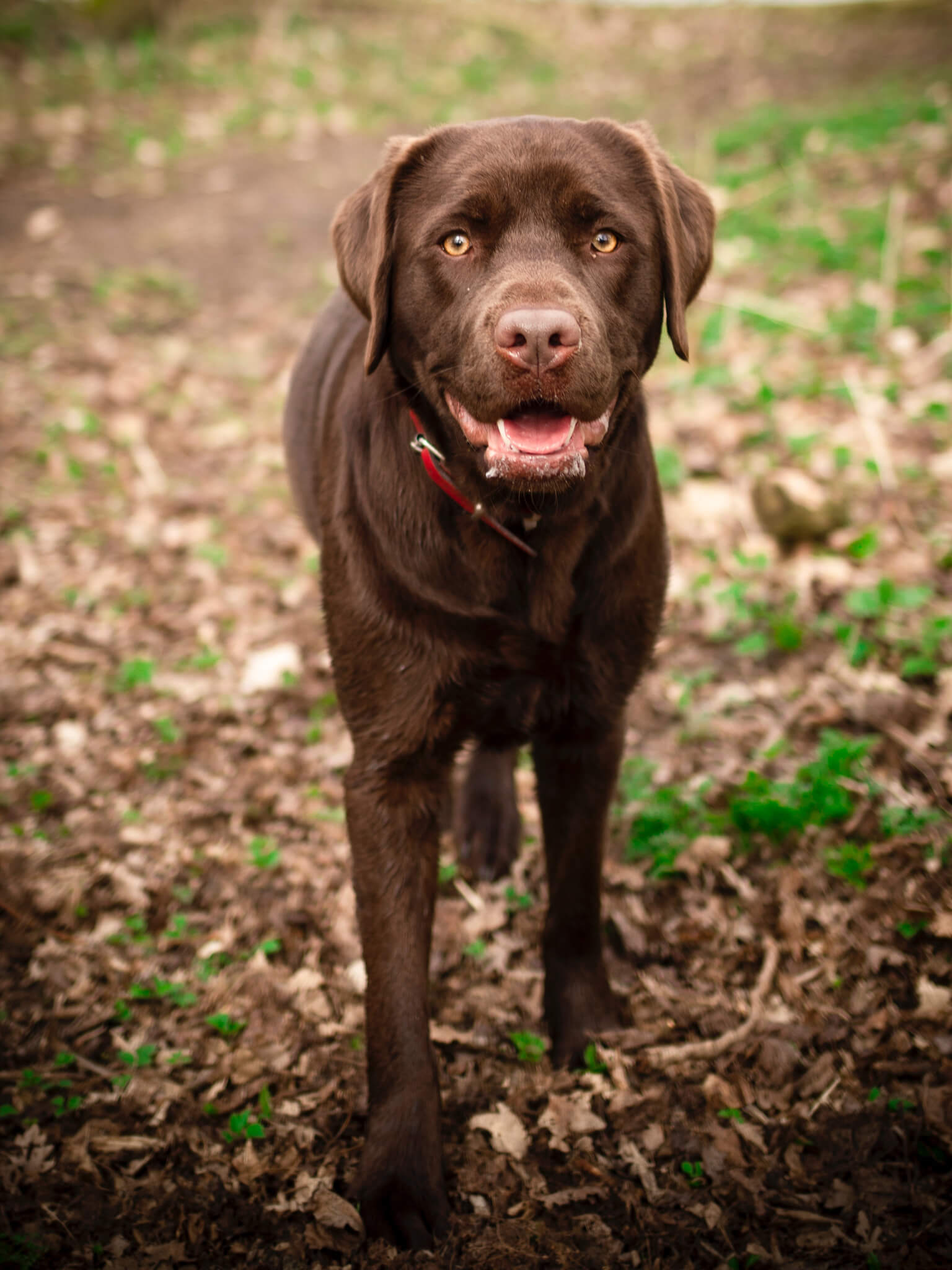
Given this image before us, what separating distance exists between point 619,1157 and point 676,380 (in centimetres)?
425

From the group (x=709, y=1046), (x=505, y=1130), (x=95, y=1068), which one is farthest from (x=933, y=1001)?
(x=95, y=1068)

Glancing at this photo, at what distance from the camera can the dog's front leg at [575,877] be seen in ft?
8.51

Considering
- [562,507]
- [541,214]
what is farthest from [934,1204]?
[541,214]

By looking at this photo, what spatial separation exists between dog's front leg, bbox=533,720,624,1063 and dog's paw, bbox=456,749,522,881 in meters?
0.54

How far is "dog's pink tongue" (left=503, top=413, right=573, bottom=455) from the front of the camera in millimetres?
2062

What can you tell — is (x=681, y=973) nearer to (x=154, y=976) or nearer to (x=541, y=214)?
(x=154, y=976)

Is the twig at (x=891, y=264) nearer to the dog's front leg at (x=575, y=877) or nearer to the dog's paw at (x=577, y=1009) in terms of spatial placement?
the dog's front leg at (x=575, y=877)

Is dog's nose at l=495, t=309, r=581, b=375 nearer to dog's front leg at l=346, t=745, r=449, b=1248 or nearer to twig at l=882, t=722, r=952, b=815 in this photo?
dog's front leg at l=346, t=745, r=449, b=1248

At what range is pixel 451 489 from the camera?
2260 millimetres

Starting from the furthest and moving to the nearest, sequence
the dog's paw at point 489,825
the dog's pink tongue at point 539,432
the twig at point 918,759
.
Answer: the dog's paw at point 489,825 → the twig at point 918,759 → the dog's pink tongue at point 539,432

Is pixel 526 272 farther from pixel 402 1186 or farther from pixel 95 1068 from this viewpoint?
pixel 95 1068

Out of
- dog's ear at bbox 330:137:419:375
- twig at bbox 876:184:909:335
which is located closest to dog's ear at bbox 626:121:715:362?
dog's ear at bbox 330:137:419:375

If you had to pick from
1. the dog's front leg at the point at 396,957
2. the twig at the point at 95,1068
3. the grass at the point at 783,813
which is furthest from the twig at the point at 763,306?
the twig at the point at 95,1068

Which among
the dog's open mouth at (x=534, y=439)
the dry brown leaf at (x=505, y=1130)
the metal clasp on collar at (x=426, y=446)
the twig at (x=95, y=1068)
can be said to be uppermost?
the dog's open mouth at (x=534, y=439)
